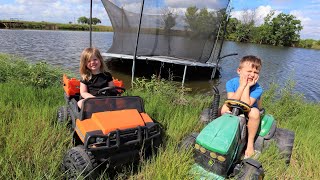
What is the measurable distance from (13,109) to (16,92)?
0.76 meters

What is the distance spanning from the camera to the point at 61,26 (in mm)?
57844

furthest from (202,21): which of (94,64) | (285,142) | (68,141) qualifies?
(68,141)

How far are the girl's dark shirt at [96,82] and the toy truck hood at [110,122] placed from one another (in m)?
0.84

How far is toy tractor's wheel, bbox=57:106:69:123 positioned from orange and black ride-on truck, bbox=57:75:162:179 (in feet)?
1.71

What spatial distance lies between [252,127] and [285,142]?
625mm

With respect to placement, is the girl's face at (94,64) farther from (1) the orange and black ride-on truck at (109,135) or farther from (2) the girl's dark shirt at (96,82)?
(1) the orange and black ride-on truck at (109,135)

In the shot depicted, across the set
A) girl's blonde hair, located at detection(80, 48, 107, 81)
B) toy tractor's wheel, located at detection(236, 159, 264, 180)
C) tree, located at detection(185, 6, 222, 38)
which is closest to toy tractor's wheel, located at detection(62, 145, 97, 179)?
girl's blonde hair, located at detection(80, 48, 107, 81)

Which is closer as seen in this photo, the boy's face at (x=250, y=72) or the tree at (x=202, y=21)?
the boy's face at (x=250, y=72)

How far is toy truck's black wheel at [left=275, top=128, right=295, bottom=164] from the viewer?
314 cm

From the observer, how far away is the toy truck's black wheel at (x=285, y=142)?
314 cm

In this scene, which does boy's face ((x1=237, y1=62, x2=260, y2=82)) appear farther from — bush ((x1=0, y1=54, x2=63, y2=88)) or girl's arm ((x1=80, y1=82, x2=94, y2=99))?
bush ((x1=0, y1=54, x2=63, y2=88))

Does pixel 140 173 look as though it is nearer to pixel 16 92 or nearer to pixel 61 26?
pixel 16 92

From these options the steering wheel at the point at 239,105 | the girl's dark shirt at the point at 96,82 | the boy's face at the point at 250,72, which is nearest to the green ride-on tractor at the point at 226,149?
the steering wheel at the point at 239,105

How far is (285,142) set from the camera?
3.21 metres
